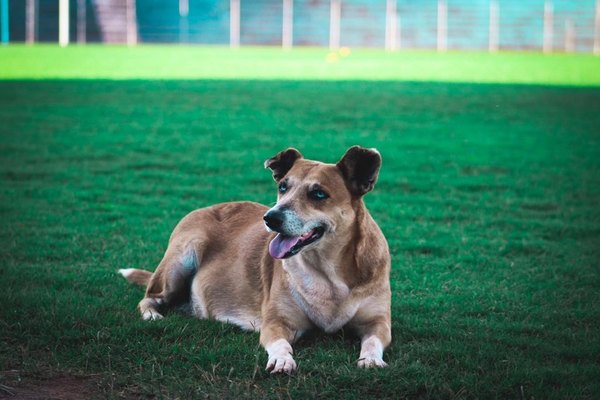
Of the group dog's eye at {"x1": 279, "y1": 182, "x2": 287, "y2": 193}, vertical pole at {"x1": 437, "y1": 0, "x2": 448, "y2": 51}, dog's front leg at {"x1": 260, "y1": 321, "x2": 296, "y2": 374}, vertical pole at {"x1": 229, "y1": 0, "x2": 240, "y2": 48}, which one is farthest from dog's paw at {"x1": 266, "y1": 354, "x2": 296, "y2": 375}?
vertical pole at {"x1": 437, "y1": 0, "x2": 448, "y2": 51}

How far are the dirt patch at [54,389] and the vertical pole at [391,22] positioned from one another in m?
48.9

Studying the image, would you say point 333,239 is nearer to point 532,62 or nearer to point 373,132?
point 373,132

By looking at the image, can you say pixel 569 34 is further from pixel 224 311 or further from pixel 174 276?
pixel 224 311

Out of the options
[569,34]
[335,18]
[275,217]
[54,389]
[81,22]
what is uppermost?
[335,18]

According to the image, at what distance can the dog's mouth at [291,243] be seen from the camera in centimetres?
536

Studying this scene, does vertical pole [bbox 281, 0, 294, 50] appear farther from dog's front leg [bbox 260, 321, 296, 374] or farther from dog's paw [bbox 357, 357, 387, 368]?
dog's paw [bbox 357, 357, 387, 368]

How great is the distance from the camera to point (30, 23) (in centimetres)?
4922

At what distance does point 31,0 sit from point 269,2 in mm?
13948

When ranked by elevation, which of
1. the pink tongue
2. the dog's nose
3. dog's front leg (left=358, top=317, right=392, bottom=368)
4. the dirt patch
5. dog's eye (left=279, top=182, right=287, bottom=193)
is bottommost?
the dirt patch

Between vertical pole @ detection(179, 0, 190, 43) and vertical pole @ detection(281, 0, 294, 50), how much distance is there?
581 centimetres

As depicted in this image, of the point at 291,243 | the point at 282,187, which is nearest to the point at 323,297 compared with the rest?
the point at 291,243

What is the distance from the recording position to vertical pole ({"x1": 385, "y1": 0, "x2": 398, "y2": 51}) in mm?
51938

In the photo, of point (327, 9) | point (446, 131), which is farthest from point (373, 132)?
point (327, 9)

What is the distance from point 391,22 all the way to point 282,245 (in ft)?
159
